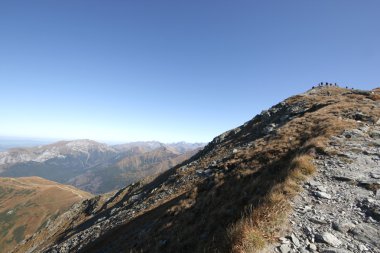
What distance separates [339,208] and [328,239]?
2434 millimetres

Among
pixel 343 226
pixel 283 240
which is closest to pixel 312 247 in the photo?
pixel 283 240

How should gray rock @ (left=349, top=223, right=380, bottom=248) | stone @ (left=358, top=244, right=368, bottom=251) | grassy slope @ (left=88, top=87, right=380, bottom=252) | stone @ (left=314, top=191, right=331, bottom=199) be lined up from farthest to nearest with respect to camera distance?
stone @ (left=314, top=191, right=331, bottom=199) < grassy slope @ (left=88, top=87, right=380, bottom=252) < gray rock @ (left=349, top=223, right=380, bottom=248) < stone @ (left=358, top=244, right=368, bottom=251)

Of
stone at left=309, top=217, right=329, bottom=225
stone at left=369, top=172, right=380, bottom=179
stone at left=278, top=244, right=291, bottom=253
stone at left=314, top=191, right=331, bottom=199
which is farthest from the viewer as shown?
stone at left=369, top=172, right=380, bottom=179

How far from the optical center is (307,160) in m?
14.1

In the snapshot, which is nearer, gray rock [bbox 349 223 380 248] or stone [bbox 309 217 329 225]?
gray rock [bbox 349 223 380 248]

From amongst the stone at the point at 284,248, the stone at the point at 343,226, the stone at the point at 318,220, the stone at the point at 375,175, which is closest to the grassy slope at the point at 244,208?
the stone at the point at 284,248

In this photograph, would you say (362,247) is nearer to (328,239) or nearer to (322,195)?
(328,239)

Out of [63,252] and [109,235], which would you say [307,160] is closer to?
[109,235]

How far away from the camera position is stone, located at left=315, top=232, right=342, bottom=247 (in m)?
7.75

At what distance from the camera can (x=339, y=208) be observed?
9.79m

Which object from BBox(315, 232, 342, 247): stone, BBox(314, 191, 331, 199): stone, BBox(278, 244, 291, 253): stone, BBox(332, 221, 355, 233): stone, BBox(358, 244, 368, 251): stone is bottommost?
BBox(278, 244, 291, 253): stone

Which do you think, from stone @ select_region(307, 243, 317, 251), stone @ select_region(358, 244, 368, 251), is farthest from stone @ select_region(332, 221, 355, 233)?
stone @ select_region(307, 243, 317, 251)

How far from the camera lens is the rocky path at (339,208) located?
25.6 ft

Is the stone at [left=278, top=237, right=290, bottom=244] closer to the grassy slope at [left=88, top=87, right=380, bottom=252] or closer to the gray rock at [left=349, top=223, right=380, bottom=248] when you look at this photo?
the grassy slope at [left=88, top=87, right=380, bottom=252]
